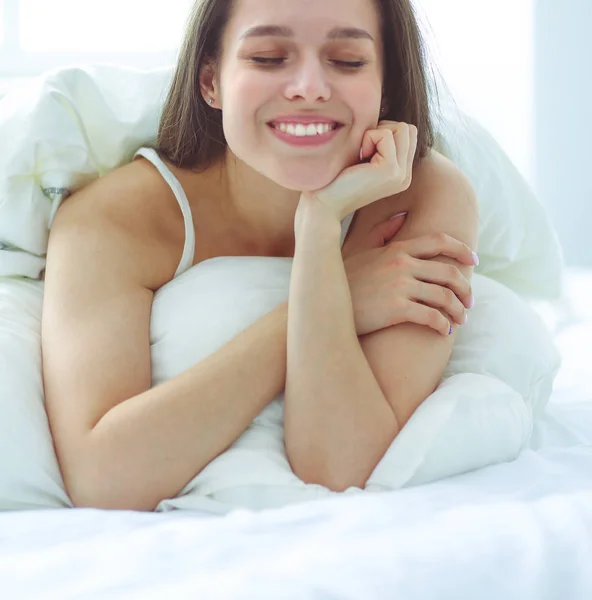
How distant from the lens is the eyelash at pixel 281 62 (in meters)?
1.10

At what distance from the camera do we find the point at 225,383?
3.29 ft

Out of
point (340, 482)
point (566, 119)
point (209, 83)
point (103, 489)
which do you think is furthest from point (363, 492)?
point (566, 119)

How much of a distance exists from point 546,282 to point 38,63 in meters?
2.01

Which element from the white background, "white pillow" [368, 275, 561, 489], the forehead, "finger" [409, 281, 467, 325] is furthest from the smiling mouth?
the white background

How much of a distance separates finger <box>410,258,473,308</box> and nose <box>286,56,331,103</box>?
0.25 m

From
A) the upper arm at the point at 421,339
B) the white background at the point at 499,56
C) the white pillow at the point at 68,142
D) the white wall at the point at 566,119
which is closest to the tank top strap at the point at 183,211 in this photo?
the white pillow at the point at 68,142

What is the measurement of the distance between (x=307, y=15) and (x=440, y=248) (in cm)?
35

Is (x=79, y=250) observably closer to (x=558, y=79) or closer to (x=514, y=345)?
(x=514, y=345)

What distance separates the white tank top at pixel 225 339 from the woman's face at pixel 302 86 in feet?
0.50

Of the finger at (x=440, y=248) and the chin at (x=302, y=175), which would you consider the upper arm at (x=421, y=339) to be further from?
the chin at (x=302, y=175)

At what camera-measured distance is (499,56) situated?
283cm

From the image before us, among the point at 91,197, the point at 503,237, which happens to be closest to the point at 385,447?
the point at 91,197

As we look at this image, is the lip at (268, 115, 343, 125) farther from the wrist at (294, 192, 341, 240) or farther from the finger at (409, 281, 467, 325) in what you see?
the finger at (409, 281, 467, 325)

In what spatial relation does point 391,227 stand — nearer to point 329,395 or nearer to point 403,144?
point 403,144
